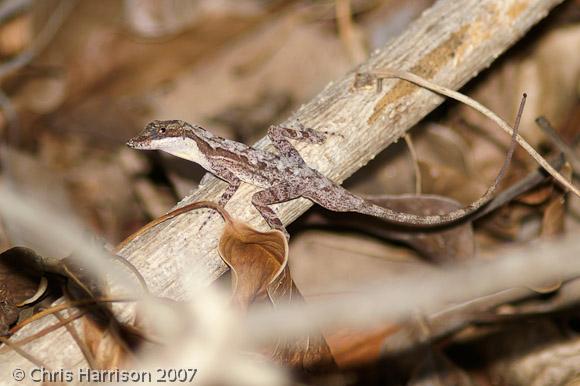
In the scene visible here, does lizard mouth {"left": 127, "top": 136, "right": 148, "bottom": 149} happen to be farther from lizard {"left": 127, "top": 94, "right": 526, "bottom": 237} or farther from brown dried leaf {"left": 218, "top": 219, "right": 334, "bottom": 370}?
brown dried leaf {"left": 218, "top": 219, "right": 334, "bottom": 370}

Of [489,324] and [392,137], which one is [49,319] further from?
[489,324]

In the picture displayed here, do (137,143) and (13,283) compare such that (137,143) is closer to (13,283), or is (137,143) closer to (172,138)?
(172,138)

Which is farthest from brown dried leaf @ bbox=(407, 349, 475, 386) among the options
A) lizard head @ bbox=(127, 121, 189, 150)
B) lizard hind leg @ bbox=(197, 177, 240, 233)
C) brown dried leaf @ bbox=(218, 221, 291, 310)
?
lizard head @ bbox=(127, 121, 189, 150)

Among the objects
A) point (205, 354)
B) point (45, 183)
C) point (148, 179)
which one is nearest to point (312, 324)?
point (205, 354)

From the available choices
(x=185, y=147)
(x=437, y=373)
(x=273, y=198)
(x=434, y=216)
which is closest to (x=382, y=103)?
(x=434, y=216)

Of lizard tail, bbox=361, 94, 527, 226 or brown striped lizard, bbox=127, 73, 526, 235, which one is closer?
lizard tail, bbox=361, 94, 527, 226

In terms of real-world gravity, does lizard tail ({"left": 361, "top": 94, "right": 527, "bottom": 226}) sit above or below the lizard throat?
below

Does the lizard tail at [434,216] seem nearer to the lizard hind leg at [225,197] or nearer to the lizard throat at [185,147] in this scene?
the lizard hind leg at [225,197]
